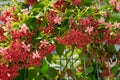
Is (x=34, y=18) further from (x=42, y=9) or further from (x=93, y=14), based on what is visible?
(x=93, y=14)

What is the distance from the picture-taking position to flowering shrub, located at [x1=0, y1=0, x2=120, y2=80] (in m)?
1.42

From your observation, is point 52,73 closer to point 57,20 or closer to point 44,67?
point 44,67

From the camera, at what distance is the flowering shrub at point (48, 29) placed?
4.66ft

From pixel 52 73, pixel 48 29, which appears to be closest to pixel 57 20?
pixel 48 29

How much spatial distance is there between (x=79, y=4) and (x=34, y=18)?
0.24 meters

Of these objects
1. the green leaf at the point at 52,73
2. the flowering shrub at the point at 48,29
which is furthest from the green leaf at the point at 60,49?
the green leaf at the point at 52,73

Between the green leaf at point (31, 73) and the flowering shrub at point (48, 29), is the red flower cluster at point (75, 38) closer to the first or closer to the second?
the flowering shrub at point (48, 29)

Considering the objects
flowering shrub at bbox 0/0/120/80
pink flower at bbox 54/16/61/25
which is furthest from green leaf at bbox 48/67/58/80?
pink flower at bbox 54/16/61/25

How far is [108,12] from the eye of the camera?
164 centimetres

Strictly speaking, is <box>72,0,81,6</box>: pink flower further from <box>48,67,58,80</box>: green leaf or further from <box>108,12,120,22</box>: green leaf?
<box>48,67,58,80</box>: green leaf

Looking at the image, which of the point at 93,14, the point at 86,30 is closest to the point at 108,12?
the point at 93,14

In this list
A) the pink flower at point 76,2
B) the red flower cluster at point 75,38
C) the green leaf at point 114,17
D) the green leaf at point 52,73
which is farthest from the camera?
the green leaf at point 52,73

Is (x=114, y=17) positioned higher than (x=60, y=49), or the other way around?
(x=114, y=17)

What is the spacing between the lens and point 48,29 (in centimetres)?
154
